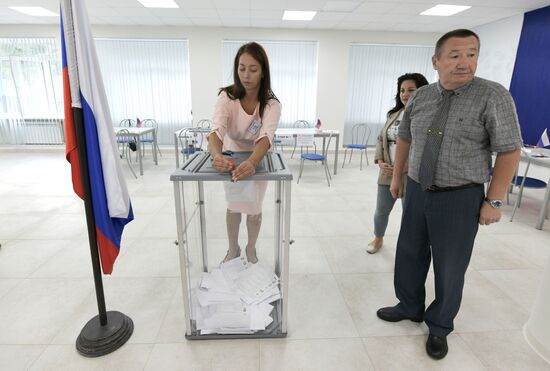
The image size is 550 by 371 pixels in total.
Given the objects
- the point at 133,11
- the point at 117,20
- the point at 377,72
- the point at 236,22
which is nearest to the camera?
the point at 133,11

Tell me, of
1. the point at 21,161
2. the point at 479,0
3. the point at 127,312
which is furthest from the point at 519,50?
the point at 21,161

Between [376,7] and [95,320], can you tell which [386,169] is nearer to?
[95,320]

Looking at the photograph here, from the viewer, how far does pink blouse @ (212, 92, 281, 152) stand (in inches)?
70.0

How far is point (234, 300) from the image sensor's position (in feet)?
5.98

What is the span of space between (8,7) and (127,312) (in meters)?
6.12

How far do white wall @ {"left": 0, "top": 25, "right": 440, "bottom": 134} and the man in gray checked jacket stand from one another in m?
5.71

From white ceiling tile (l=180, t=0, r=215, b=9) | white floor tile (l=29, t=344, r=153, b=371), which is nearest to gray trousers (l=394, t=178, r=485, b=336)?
white floor tile (l=29, t=344, r=153, b=371)

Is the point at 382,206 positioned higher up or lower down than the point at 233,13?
lower down

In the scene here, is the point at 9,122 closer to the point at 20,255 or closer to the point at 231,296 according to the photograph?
the point at 20,255

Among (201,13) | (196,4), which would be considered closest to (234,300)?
(196,4)

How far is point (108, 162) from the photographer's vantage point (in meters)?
1.54

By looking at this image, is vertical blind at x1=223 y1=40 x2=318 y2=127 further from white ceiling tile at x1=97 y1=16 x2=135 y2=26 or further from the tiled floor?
the tiled floor

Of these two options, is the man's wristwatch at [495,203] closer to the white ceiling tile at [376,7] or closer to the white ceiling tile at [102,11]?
the white ceiling tile at [376,7]

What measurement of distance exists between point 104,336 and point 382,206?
2057mm
